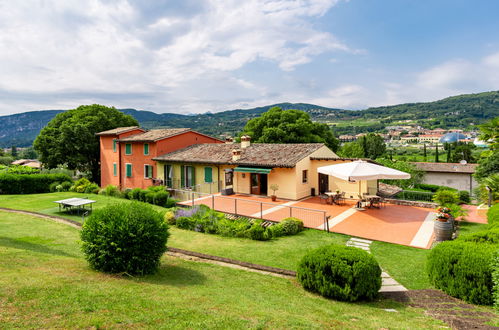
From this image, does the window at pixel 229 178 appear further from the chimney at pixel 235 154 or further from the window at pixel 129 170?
the window at pixel 129 170

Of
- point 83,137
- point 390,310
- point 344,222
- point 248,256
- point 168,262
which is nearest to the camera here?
point 390,310

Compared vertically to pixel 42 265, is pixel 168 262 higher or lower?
lower

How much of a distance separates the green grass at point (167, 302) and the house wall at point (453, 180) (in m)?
45.8

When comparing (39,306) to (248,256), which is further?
(248,256)

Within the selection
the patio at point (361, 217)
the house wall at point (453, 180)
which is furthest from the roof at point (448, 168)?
the patio at point (361, 217)

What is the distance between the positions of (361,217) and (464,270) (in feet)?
30.9

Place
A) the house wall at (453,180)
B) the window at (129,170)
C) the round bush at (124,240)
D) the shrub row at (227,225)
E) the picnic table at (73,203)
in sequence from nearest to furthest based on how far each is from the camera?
the round bush at (124,240) → the shrub row at (227,225) → the picnic table at (73,203) → the window at (129,170) → the house wall at (453,180)

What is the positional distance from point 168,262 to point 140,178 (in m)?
21.5

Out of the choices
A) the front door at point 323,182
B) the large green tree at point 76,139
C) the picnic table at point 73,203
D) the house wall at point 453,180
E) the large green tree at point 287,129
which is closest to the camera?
the picnic table at point 73,203

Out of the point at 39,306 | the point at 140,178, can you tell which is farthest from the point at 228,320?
the point at 140,178

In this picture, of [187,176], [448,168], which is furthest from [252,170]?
[448,168]

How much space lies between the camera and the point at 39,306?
15.0ft

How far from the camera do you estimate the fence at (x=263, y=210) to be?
14.8 metres

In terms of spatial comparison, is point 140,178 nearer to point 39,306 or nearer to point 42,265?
point 42,265
